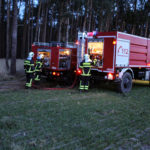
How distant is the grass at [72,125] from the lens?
11.4ft

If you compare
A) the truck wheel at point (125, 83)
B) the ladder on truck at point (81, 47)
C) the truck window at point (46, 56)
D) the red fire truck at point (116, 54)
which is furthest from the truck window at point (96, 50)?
the truck window at point (46, 56)

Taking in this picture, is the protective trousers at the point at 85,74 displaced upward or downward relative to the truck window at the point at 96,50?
downward

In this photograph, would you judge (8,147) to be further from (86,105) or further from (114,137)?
(86,105)

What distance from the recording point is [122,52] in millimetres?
8602

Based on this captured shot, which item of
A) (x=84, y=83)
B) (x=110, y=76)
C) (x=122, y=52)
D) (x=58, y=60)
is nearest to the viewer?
(x=110, y=76)

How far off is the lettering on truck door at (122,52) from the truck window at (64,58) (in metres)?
2.87

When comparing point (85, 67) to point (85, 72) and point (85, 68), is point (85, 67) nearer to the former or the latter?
point (85, 68)

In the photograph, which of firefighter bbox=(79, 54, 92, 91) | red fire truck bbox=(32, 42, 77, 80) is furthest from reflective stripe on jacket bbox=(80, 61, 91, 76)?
red fire truck bbox=(32, 42, 77, 80)

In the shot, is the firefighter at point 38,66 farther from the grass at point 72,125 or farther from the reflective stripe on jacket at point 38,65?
the grass at point 72,125

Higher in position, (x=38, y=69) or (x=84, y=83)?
(x=38, y=69)

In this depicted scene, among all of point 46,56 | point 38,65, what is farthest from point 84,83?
point 46,56

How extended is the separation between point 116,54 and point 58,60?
3043 mm

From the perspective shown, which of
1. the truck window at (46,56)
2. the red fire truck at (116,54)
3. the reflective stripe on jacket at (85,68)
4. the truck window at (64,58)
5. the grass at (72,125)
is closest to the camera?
the grass at (72,125)

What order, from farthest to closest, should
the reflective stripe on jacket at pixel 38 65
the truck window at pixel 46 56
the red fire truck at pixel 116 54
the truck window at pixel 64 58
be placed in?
the truck window at pixel 46 56 → the truck window at pixel 64 58 → the reflective stripe on jacket at pixel 38 65 → the red fire truck at pixel 116 54
